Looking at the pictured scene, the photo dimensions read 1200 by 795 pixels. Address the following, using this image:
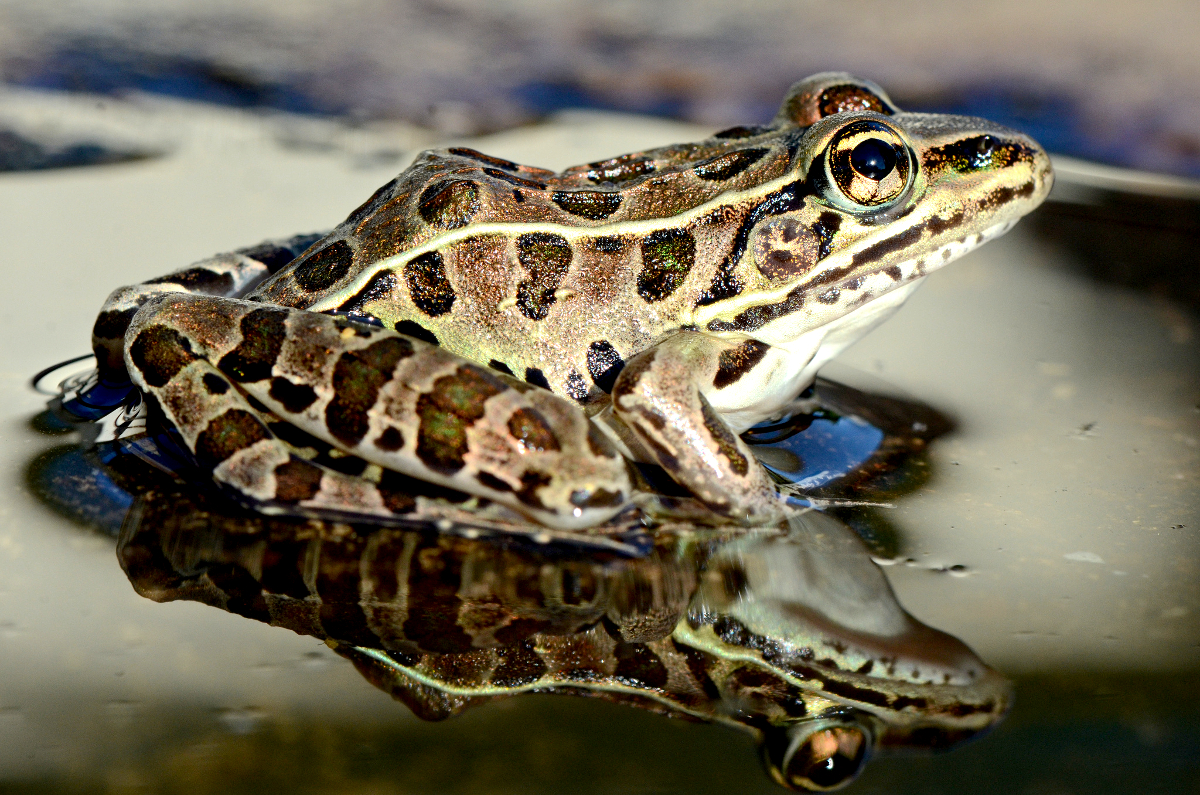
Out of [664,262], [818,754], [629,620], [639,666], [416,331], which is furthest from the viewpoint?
[664,262]

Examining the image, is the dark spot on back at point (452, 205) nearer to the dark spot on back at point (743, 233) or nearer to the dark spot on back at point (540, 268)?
the dark spot on back at point (540, 268)

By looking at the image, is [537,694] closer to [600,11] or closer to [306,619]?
[306,619]

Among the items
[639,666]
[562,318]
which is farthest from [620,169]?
[639,666]

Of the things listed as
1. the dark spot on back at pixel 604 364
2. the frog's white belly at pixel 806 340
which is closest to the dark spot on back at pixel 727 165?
the frog's white belly at pixel 806 340

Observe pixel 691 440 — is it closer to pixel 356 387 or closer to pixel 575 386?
pixel 575 386

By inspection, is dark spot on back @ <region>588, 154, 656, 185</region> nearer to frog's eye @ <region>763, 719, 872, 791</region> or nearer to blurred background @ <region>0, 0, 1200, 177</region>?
frog's eye @ <region>763, 719, 872, 791</region>

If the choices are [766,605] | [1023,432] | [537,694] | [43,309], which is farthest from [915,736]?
[43,309]
